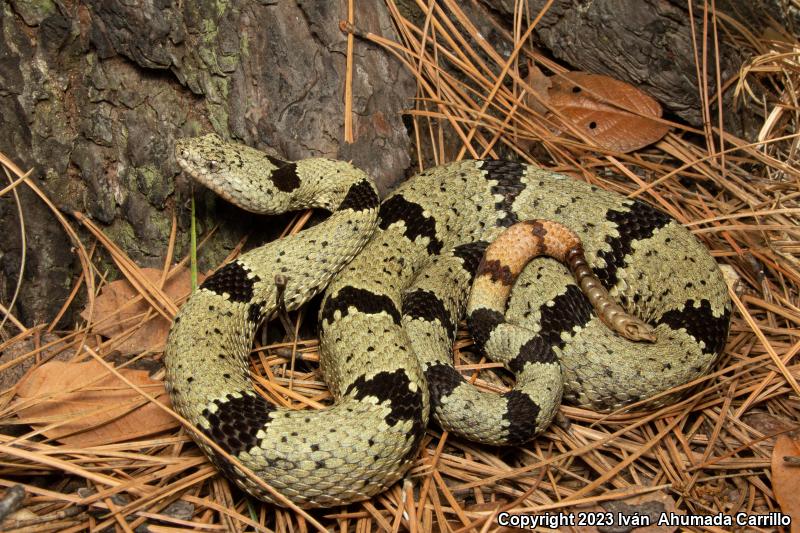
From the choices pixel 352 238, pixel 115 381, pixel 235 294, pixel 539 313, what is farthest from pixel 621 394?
pixel 115 381

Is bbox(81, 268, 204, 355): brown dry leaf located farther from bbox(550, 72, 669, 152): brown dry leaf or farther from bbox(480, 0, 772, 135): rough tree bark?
bbox(480, 0, 772, 135): rough tree bark

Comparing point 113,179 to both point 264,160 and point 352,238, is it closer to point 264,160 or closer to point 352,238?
point 264,160

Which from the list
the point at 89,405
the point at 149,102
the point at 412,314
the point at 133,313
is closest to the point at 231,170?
the point at 149,102

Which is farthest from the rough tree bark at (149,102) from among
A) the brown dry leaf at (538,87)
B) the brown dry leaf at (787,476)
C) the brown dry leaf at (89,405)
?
the brown dry leaf at (787,476)

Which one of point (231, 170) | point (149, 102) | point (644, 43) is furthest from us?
point (644, 43)

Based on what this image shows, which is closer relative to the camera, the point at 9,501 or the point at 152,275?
the point at 9,501

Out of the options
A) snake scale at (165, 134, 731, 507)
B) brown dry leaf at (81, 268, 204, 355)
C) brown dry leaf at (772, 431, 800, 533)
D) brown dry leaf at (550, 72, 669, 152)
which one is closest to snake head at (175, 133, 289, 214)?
snake scale at (165, 134, 731, 507)

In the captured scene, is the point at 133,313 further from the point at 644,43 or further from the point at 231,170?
the point at 644,43
